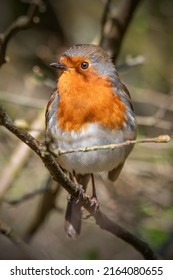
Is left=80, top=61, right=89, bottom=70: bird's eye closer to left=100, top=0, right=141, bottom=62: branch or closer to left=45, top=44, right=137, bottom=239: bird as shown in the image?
left=45, top=44, right=137, bottom=239: bird

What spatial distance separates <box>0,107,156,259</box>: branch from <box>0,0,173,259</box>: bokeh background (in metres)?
0.46

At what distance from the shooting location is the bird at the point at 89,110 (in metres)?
3.49

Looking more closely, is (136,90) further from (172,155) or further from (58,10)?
(58,10)

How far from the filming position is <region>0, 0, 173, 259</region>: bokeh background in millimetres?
4355

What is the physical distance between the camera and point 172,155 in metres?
4.62

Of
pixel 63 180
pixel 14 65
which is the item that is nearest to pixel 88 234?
pixel 14 65

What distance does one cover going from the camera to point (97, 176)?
4.64m

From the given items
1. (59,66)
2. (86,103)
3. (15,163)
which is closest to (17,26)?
(59,66)

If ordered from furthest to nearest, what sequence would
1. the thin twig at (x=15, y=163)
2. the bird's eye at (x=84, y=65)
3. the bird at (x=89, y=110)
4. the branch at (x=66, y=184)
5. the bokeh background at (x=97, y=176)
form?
1. the bokeh background at (x=97, y=176)
2. the thin twig at (x=15, y=163)
3. the bird's eye at (x=84, y=65)
4. the bird at (x=89, y=110)
5. the branch at (x=66, y=184)

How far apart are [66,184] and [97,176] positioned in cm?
191

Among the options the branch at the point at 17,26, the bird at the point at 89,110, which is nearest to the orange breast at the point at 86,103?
the bird at the point at 89,110

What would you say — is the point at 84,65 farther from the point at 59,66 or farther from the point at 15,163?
the point at 15,163

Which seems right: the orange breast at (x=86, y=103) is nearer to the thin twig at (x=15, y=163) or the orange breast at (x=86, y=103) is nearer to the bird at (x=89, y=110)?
the bird at (x=89, y=110)

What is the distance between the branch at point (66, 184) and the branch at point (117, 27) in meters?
1.49
